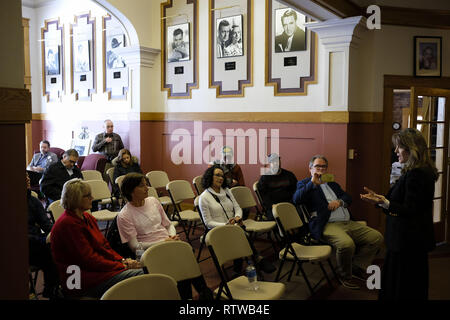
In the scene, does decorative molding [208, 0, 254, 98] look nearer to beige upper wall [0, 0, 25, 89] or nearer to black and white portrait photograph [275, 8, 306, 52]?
black and white portrait photograph [275, 8, 306, 52]

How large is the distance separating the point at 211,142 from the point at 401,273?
4306 millimetres

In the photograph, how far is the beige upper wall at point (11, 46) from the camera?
7.25 feet

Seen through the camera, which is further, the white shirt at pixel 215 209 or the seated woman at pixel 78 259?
the white shirt at pixel 215 209

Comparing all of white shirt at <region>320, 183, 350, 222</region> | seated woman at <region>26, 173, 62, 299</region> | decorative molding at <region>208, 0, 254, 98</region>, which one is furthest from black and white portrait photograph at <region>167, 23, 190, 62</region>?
seated woman at <region>26, 173, 62, 299</region>

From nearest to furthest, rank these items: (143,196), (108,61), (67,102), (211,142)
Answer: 1. (143,196)
2. (211,142)
3. (108,61)
4. (67,102)

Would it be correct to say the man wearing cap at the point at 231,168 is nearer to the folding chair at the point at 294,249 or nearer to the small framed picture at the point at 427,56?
the folding chair at the point at 294,249

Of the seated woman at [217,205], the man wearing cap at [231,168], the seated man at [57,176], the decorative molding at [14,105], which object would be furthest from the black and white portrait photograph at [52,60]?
the decorative molding at [14,105]

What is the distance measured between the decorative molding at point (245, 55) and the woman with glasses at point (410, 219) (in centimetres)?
373

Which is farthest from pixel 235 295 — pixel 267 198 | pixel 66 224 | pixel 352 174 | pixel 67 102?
pixel 67 102

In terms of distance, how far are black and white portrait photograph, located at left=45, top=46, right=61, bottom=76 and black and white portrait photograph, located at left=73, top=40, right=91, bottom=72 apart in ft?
2.19

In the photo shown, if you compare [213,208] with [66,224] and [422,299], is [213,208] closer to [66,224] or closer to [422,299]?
[66,224]

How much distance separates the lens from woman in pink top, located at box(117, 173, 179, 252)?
3443 millimetres

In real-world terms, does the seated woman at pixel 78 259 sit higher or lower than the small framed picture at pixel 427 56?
lower

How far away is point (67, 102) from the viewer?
30.3 feet
